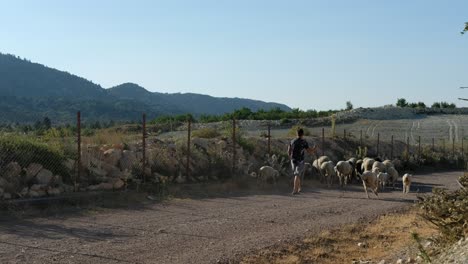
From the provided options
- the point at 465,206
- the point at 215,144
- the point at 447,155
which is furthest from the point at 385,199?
the point at 447,155

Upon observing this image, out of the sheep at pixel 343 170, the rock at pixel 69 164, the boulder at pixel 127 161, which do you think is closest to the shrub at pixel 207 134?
the sheep at pixel 343 170

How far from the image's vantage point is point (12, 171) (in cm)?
1445

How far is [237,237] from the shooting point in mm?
10766

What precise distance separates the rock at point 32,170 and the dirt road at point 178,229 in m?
2.53

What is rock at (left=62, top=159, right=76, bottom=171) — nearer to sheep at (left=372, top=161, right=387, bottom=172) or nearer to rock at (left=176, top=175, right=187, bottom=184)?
rock at (left=176, top=175, right=187, bottom=184)

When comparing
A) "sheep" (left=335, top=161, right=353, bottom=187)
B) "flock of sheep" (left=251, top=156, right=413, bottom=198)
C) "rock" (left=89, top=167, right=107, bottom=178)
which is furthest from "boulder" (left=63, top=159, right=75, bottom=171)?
"sheep" (left=335, top=161, right=353, bottom=187)

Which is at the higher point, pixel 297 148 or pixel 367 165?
pixel 297 148

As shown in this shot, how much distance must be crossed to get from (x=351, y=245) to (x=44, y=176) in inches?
320

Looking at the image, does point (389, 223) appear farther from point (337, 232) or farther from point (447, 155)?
point (447, 155)

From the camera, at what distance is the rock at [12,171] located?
46.7 feet

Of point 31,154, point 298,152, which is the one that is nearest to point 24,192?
point 31,154

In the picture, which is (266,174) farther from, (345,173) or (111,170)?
(111,170)

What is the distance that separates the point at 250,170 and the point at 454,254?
1521 centimetres

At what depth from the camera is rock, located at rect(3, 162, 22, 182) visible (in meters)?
14.2
